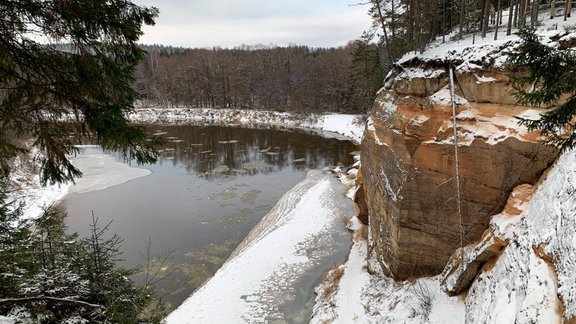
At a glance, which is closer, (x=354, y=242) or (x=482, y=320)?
(x=482, y=320)

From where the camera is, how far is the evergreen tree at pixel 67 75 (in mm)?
3920

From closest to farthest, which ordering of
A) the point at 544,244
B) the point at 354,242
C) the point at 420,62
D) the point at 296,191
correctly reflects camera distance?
the point at 544,244
the point at 420,62
the point at 354,242
the point at 296,191

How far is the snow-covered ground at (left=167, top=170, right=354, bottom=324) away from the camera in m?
11.8

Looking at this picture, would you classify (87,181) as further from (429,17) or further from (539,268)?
(539,268)

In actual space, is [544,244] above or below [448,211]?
above

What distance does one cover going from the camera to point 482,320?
20.7ft

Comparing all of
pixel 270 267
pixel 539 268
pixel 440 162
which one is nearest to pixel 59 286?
pixel 539 268

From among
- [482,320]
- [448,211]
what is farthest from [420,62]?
[482,320]

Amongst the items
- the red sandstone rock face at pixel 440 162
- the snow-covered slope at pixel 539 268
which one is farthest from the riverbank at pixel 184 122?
the snow-covered slope at pixel 539 268

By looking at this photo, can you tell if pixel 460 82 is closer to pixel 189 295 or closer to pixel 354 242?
pixel 354 242

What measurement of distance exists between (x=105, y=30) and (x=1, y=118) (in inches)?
61.6

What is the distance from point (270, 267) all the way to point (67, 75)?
11803 mm

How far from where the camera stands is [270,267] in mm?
14492

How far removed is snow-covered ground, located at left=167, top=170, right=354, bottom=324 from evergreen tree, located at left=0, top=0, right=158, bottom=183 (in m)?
8.77
